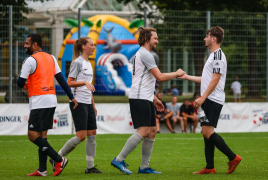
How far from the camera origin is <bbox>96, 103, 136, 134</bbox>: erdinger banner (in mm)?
13352

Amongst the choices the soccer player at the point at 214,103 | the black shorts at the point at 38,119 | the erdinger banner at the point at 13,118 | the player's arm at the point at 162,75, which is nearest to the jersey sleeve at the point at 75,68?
the black shorts at the point at 38,119

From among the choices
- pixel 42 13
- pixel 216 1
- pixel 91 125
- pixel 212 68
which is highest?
pixel 216 1

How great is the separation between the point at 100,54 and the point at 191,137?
48.3 feet

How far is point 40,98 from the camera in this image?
19.3 ft

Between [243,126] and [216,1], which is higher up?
[216,1]

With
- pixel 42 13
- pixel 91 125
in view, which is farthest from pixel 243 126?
pixel 91 125

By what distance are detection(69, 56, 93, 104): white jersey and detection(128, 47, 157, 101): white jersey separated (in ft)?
2.62

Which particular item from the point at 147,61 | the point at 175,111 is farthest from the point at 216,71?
the point at 175,111

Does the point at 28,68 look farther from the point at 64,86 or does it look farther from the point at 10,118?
the point at 10,118

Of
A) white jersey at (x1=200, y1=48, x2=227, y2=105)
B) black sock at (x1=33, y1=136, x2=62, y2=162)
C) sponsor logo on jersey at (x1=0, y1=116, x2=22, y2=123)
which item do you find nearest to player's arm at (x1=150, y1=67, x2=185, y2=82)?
white jersey at (x1=200, y1=48, x2=227, y2=105)

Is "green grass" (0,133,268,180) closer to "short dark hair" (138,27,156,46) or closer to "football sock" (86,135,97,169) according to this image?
"football sock" (86,135,97,169)

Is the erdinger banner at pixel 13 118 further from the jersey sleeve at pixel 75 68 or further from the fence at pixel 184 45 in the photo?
the jersey sleeve at pixel 75 68

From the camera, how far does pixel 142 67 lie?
5895 mm

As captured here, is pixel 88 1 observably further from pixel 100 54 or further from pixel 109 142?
pixel 109 142
